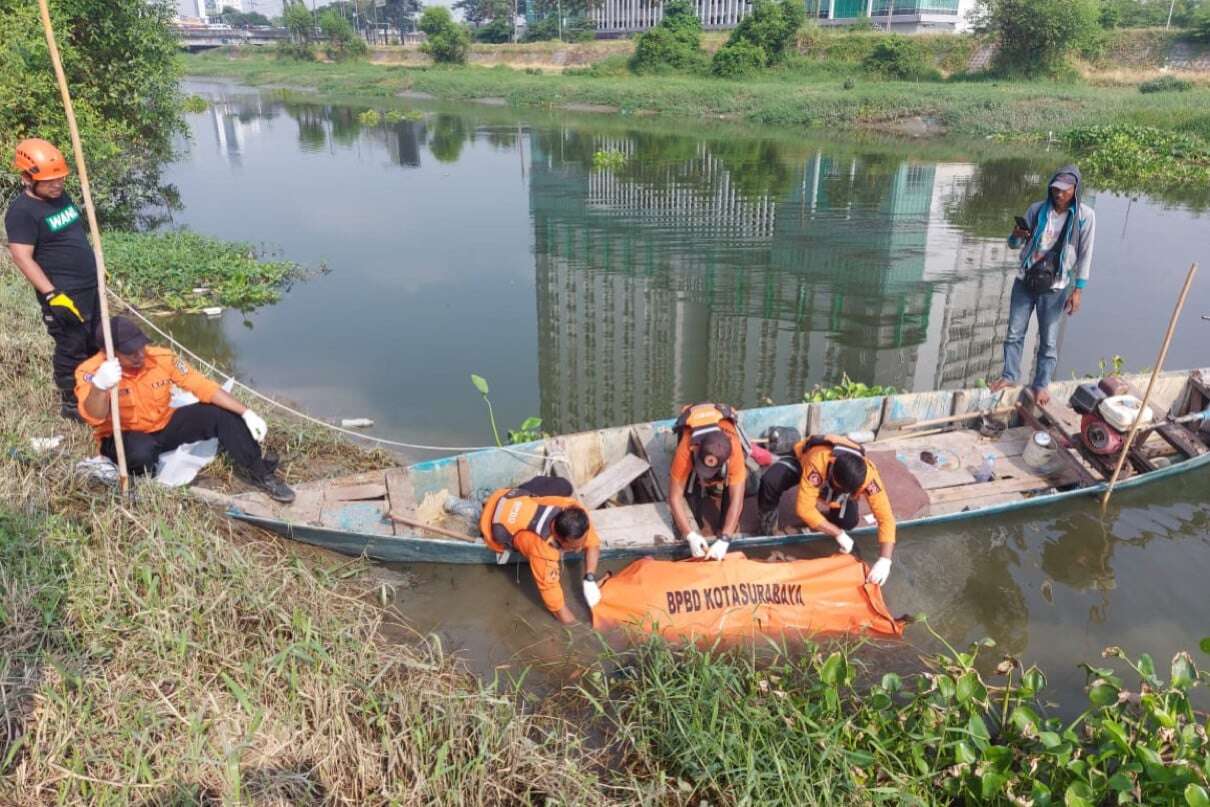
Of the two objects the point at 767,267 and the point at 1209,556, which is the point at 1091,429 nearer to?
the point at 1209,556

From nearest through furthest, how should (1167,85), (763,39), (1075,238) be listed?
1. (1075,238)
2. (1167,85)
3. (763,39)

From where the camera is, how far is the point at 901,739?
12.4 feet

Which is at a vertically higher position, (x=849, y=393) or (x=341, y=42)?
(x=341, y=42)

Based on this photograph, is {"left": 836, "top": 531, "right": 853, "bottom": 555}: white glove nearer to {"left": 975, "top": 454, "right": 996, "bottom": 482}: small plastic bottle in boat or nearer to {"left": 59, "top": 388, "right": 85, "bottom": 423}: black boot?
{"left": 975, "top": 454, "right": 996, "bottom": 482}: small plastic bottle in boat

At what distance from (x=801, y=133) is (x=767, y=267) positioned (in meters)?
20.8

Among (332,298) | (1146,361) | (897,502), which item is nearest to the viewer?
(897,502)

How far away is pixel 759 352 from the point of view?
10391mm

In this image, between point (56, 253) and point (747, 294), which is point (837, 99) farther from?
point (56, 253)

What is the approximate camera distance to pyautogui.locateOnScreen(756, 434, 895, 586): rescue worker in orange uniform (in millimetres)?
5039

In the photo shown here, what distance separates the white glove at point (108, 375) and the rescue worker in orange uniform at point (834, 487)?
14.1 feet

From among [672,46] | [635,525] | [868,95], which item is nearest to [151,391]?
[635,525]

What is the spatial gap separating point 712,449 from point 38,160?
4.64 metres

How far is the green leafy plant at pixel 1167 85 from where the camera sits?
34.5 m

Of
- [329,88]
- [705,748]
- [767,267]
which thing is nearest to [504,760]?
[705,748]
